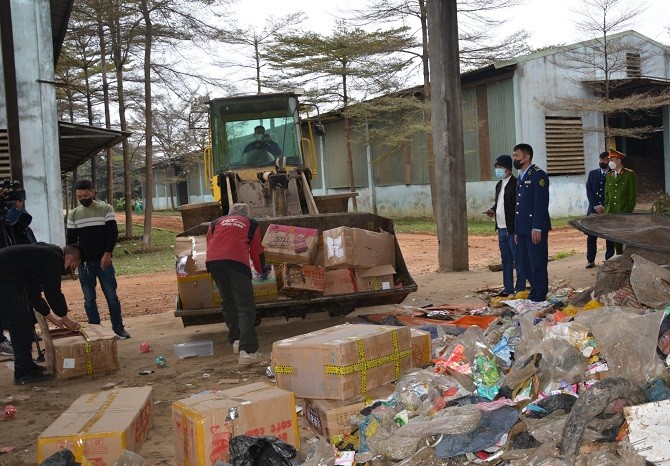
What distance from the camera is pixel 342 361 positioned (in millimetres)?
5121

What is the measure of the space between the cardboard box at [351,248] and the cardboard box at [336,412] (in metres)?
3.09

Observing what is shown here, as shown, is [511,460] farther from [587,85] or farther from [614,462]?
[587,85]

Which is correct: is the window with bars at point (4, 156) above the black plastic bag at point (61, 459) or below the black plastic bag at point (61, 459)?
above

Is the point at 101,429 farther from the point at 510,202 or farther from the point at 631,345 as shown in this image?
the point at 510,202

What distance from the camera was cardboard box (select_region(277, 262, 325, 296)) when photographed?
8320 millimetres

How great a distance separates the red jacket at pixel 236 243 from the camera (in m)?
7.38

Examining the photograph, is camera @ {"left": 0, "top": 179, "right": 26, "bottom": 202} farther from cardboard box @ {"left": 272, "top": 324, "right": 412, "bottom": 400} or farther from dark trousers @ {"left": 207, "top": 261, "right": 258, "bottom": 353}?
cardboard box @ {"left": 272, "top": 324, "right": 412, "bottom": 400}

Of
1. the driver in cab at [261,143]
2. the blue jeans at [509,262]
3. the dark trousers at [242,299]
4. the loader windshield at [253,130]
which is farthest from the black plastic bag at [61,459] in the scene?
the driver in cab at [261,143]

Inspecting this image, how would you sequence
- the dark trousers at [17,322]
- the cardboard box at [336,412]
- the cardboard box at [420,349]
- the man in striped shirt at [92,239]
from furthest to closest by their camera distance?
the man in striped shirt at [92,239] → the dark trousers at [17,322] → the cardboard box at [420,349] → the cardboard box at [336,412]

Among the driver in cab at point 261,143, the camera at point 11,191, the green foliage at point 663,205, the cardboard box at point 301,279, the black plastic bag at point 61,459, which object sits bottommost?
Answer: the black plastic bag at point 61,459

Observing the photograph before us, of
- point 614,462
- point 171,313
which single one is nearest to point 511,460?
point 614,462

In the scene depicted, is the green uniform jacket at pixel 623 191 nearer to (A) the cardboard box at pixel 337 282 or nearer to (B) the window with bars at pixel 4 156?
(A) the cardboard box at pixel 337 282

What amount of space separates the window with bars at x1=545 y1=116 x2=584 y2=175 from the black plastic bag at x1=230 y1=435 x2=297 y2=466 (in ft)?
72.5

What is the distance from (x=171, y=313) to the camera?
11.3 meters
